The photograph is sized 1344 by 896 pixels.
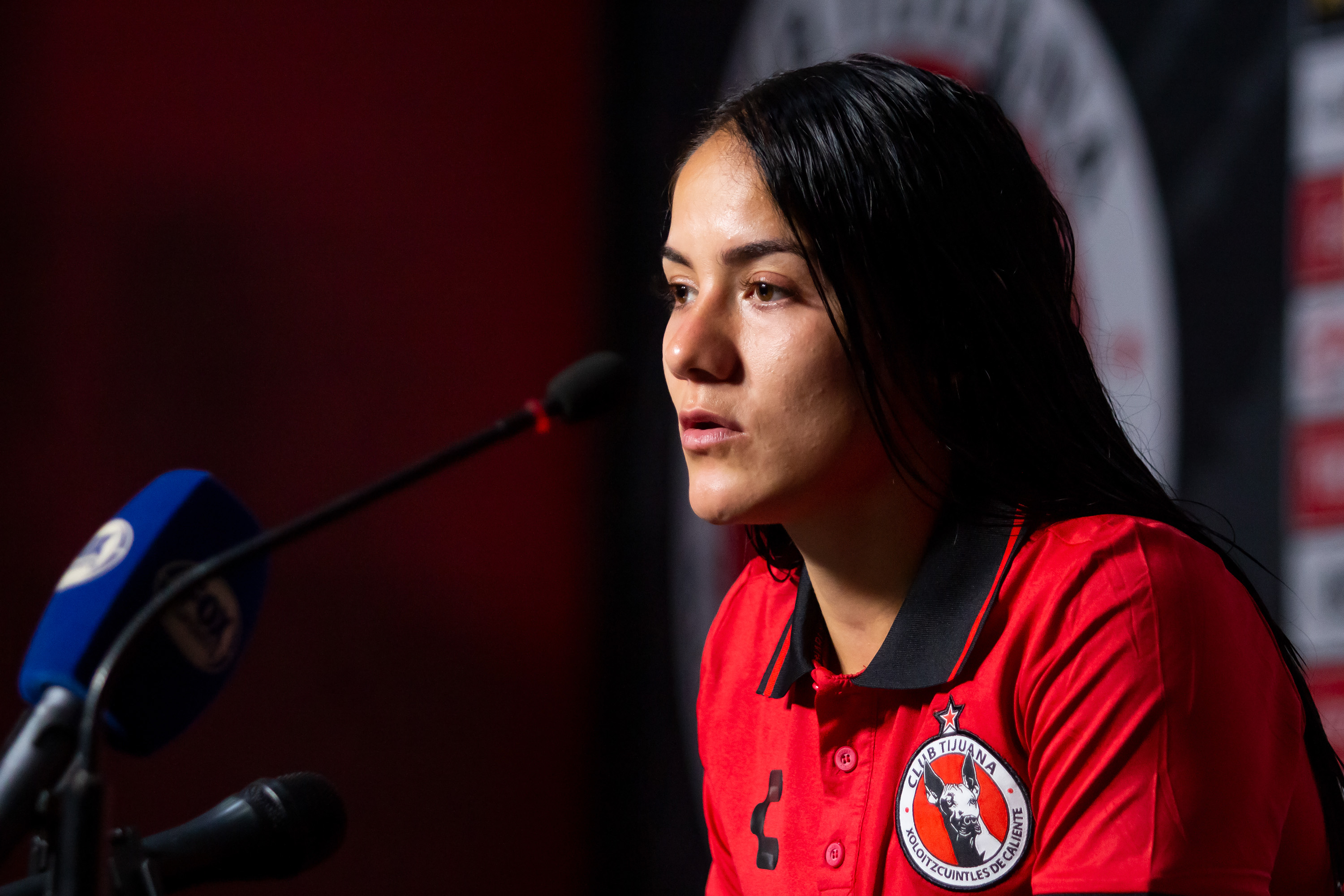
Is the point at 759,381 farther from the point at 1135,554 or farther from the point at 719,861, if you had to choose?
the point at 719,861

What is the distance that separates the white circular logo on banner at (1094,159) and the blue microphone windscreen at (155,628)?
1.33 metres

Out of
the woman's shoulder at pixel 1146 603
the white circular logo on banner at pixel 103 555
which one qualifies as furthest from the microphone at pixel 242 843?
the woman's shoulder at pixel 1146 603

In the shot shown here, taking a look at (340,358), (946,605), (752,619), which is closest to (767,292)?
(946,605)

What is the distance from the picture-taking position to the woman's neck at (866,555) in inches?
41.9

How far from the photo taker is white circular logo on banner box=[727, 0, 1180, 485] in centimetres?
204

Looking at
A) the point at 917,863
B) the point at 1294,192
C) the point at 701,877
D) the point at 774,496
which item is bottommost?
the point at 701,877

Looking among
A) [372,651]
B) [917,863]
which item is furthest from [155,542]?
[372,651]

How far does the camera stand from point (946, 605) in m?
1.02

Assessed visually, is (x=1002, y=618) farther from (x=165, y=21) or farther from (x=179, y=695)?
(x=165, y=21)

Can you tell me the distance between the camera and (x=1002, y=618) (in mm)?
989

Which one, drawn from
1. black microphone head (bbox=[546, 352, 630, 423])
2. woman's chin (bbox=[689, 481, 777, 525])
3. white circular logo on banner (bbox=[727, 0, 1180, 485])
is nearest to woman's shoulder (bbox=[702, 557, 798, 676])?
woman's chin (bbox=[689, 481, 777, 525])

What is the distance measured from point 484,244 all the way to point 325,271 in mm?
442

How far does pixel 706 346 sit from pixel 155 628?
1.49 feet

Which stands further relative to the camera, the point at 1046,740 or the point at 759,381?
the point at 759,381
